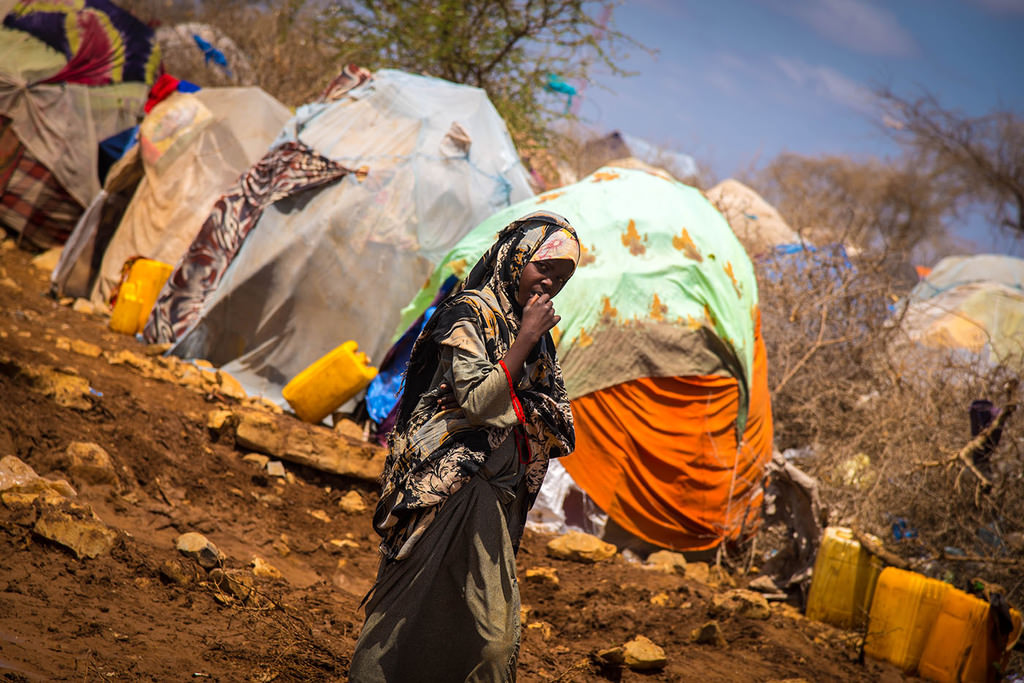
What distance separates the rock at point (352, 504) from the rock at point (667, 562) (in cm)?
174

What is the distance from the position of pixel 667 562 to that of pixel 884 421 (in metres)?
2.04

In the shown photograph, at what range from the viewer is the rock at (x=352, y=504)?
15.8 ft

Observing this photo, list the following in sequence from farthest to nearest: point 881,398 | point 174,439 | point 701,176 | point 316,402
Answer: point 701,176, point 881,398, point 316,402, point 174,439

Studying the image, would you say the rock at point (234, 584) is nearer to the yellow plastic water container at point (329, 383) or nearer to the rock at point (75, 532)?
the rock at point (75, 532)

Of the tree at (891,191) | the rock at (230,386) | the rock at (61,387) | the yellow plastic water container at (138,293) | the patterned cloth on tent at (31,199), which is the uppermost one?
the tree at (891,191)

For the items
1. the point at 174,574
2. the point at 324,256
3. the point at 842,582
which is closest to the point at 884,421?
Result: the point at 842,582

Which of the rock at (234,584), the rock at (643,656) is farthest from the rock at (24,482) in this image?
the rock at (643,656)

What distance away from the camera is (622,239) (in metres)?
5.40

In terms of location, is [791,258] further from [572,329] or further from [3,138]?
[3,138]

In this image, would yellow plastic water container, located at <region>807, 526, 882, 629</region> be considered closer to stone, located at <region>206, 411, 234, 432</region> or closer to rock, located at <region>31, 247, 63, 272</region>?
stone, located at <region>206, 411, 234, 432</region>

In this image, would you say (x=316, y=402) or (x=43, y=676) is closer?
(x=43, y=676)

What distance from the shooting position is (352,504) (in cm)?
484

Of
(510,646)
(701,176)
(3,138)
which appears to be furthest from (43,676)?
(701,176)

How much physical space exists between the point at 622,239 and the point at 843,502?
2.25 m
